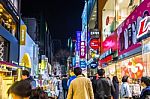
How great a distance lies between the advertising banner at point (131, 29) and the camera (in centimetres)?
1133

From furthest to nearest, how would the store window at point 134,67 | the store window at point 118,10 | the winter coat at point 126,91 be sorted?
the store window at point 118,10, the store window at point 134,67, the winter coat at point 126,91

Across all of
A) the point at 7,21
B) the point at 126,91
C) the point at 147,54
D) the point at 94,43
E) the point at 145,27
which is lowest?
the point at 126,91

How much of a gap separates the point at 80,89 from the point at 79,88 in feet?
0.13

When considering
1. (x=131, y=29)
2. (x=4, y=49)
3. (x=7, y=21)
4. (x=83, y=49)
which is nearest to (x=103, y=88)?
(x=131, y=29)

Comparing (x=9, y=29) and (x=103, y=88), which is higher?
(x=9, y=29)

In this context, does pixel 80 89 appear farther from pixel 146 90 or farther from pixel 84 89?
pixel 146 90

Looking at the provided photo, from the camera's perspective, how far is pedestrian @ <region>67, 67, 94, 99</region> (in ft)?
27.0

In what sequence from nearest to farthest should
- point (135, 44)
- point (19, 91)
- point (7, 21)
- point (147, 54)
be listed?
point (19, 91)
point (147, 54)
point (135, 44)
point (7, 21)

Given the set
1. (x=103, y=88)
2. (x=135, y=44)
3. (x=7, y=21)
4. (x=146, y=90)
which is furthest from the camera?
Result: (x=7, y=21)

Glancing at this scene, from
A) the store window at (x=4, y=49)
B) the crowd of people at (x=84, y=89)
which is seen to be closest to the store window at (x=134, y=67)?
the crowd of people at (x=84, y=89)

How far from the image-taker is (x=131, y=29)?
13.6 meters

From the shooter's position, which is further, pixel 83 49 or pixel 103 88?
pixel 83 49

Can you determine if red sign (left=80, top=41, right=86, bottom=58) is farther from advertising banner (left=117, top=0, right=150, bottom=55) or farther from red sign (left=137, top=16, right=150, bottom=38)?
red sign (left=137, top=16, right=150, bottom=38)

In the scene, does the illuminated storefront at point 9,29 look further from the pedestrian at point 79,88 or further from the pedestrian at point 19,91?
the pedestrian at point 19,91
